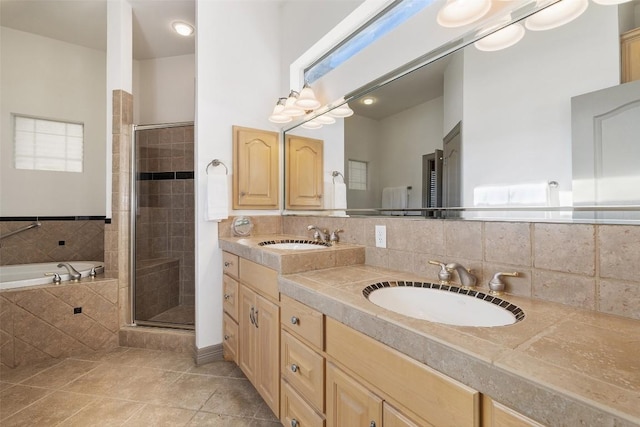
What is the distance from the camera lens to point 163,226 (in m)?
2.84

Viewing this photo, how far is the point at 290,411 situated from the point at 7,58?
433cm

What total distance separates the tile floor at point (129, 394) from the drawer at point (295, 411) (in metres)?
0.31

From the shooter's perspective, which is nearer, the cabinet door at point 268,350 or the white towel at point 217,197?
the cabinet door at point 268,350

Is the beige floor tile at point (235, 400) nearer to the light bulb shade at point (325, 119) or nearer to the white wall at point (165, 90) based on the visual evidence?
the light bulb shade at point (325, 119)

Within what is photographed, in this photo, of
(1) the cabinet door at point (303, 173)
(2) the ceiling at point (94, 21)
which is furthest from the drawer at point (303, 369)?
(2) the ceiling at point (94, 21)

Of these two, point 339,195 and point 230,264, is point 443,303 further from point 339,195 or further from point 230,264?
point 230,264

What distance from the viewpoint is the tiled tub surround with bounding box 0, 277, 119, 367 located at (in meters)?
1.98

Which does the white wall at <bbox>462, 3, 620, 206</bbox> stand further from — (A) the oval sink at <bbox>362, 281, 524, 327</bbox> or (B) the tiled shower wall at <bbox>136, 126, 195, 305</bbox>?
(B) the tiled shower wall at <bbox>136, 126, 195, 305</bbox>

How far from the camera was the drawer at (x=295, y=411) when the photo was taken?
3.49ft

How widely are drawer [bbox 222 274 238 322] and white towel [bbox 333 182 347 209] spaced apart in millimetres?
864

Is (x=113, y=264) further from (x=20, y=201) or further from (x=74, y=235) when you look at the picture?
(x=20, y=201)

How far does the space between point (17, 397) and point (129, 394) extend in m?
0.64

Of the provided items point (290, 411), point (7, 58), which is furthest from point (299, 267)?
point (7, 58)

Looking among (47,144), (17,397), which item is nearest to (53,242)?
(47,144)
